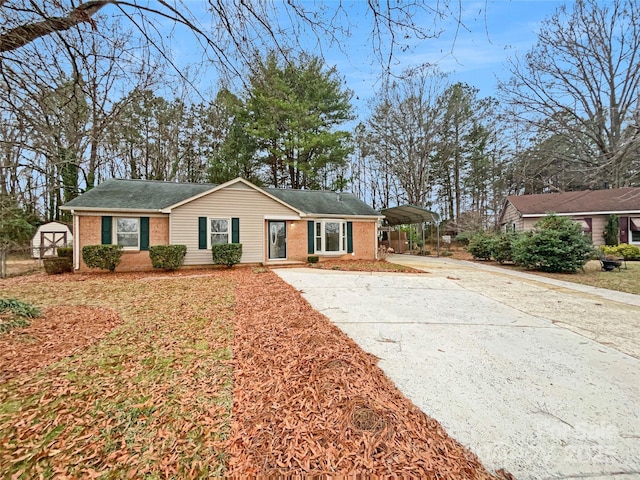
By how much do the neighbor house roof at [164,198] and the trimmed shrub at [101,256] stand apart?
1.54m

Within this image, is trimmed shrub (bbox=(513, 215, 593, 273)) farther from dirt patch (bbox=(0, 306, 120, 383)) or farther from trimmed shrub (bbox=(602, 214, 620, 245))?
dirt patch (bbox=(0, 306, 120, 383))

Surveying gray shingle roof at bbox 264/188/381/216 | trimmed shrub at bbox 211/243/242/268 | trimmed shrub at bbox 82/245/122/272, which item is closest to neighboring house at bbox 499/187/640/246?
gray shingle roof at bbox 264/188/381/216

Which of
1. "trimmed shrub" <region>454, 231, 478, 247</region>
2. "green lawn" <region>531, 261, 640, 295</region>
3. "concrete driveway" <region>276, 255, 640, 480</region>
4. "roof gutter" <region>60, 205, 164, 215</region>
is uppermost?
"roof gutter" <region>60, 205, 164, 215</region>

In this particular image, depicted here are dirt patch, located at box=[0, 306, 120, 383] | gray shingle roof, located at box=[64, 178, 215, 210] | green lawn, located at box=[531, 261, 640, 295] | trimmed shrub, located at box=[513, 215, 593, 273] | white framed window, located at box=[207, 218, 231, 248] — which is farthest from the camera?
white framed window, located at box=[207, 218, 231, 248]

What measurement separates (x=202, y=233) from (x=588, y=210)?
2389 cm

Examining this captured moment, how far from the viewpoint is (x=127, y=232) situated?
11.2 meters

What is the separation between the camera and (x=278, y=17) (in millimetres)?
3271

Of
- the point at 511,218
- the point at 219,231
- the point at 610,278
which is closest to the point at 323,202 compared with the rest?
the point at 219,231

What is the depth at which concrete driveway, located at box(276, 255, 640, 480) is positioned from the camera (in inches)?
77.9

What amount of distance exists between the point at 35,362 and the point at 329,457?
341 cm

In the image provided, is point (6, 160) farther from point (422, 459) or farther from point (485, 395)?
point (485, 395)

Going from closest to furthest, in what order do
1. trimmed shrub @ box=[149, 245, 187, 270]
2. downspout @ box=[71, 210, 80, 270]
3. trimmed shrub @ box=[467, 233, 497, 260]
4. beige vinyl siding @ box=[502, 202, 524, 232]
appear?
1. downspout @ box=[71, 210, 80, 270]
2. trimmed shrub @ box=[149, 245, 187, 270]
3. trimmed shrub @ box=[467, 233, 497, 260]
4. beige vinyl siding @ box=[502, 202, 524, 232]

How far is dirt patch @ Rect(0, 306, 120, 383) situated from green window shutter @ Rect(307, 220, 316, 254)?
9.44m

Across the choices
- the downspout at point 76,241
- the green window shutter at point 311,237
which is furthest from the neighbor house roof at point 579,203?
the downspout at point 76,241
